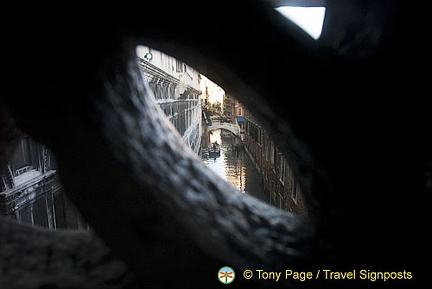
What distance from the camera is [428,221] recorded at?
0.89 meters

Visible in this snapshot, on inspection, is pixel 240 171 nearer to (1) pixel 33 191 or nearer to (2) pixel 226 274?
(1) pixel 33 191

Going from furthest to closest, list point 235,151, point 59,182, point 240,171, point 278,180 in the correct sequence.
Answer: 1. point 235,151
2. point 240,171
3. point 278,180
4. point 59,182

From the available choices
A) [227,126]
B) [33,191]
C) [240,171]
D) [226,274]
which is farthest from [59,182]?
[227,126]

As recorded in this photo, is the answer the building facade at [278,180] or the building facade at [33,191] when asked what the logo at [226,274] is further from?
the building facade at [278,180]

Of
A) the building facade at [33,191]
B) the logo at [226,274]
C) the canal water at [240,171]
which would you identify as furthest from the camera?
the canal water at [240,171]

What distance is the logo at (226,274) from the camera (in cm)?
101

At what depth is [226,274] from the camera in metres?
1.02

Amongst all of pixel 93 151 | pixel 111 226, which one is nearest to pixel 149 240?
pixel 111 226

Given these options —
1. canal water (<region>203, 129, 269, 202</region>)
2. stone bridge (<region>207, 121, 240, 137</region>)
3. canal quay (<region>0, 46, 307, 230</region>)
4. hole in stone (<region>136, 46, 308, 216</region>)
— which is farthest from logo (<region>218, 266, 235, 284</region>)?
stone bridge (<region>207, 121, 240, 137</region>)

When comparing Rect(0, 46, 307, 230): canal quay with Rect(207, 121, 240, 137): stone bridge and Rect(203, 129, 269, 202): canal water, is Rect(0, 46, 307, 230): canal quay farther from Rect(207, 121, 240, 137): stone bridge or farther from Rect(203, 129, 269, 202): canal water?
Rect(207, 121, 240, 137): stone bridge

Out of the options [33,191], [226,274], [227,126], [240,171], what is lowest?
[240,171]

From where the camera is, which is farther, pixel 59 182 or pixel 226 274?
pixel 59 182

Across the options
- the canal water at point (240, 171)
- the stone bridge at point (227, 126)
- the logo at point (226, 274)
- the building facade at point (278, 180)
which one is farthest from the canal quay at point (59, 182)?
the stone bridge at point (227, 126)

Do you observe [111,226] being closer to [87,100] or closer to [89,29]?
[87,100]
